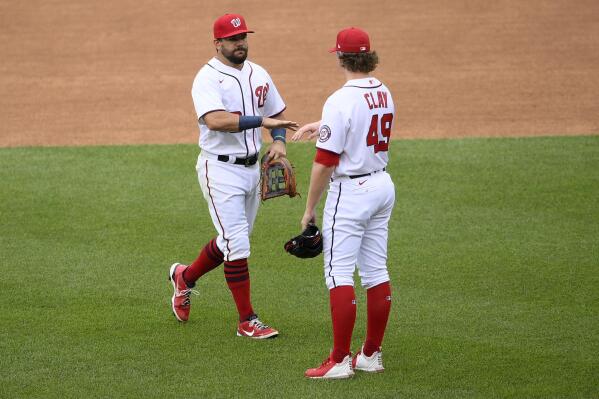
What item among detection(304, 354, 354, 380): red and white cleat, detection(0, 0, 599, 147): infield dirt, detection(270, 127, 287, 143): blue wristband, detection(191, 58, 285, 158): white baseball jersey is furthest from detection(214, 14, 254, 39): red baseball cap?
detection(0, 0, 599, 147): infield dirt

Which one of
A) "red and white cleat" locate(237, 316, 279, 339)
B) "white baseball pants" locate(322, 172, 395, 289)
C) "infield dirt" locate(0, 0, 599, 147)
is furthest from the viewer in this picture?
"infield dirt" locate(0, 0, 599, 147)

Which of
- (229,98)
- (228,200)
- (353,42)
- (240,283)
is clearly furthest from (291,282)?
(353,42)

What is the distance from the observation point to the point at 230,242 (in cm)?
582

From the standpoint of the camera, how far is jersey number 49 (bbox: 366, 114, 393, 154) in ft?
16.5

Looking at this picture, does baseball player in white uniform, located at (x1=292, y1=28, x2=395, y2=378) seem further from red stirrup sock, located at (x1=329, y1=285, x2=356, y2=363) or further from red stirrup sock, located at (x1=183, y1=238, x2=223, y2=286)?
red stirrup sock, located at (x1=183, y1=238, x2=223, y2=286)

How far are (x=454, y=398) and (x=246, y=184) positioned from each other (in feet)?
6.05

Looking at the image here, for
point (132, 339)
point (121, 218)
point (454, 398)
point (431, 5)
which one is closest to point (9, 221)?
point (121, 218)

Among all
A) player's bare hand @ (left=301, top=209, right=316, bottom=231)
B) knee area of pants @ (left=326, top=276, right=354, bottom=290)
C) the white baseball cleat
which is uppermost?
player's bare hand @ (left=301, top=209, right=316, bottom=231)

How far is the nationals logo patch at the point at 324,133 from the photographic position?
16.2 feet

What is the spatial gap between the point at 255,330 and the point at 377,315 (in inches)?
36.5

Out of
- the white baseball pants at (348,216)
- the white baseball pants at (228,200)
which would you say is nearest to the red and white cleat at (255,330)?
the white baseball pants at (228,200)

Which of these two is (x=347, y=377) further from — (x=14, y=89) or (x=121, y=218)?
(x=14, y=89)

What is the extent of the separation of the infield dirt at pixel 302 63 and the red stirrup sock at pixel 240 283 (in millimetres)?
5446

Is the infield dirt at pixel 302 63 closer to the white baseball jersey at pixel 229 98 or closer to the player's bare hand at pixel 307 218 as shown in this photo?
the white baseball jersey at pixel 229 98
